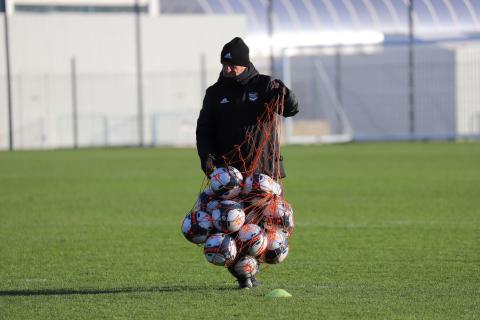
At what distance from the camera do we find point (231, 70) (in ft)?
27.9

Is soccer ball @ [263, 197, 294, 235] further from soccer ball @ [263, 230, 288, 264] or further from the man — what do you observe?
the man

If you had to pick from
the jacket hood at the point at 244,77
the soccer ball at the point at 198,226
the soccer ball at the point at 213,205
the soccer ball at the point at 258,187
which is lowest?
the soccer ball at the point at 198,226

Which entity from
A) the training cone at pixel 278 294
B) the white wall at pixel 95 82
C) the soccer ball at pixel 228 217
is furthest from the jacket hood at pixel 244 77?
the white wall at pixel 95 82

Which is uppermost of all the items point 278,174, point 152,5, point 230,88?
point 152,5

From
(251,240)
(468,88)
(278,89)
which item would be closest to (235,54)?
(278,89)

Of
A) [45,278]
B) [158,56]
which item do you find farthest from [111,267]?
[158,56]

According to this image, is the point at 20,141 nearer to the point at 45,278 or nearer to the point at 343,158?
the point at 343,158

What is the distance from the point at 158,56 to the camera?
41000 millimetres

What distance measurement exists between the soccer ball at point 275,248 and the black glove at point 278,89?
1.11 meters

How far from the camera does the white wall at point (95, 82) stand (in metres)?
38.2

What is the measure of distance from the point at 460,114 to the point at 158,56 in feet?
38.1

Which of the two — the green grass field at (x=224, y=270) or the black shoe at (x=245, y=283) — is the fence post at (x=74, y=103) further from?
the black shoe at (x=245, y=283)

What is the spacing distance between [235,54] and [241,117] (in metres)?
0.52

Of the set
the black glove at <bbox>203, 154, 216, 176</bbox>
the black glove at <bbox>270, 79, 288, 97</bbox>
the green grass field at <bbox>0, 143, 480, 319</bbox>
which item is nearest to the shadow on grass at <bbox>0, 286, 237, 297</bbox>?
the green grass field at <bbox>0, 143, 480, 319</bbox>
